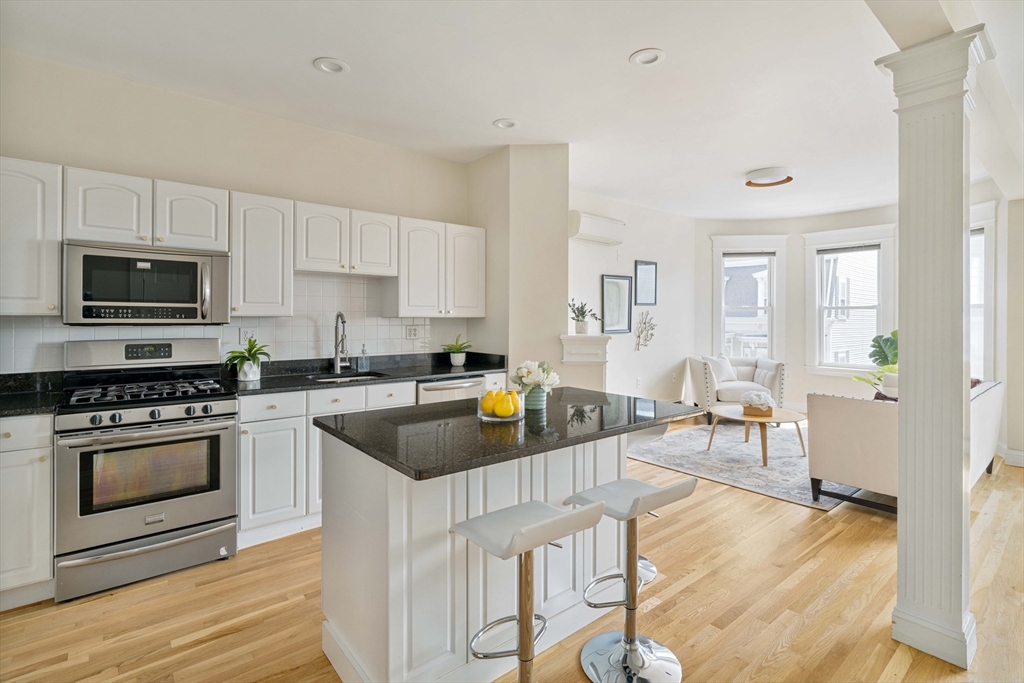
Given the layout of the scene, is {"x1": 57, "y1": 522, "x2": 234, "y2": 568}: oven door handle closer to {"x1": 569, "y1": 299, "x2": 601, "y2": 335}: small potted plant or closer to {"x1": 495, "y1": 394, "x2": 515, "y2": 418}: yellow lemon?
{"x1": 495, "y1": 394, "x2": 515, "y2": 418}: yellow lemon

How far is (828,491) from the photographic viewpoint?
3.76m

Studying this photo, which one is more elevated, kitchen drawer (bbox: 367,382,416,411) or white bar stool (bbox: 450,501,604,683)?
kitchen drawer (bbox: 367,382,416,411)

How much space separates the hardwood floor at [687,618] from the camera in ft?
6.40

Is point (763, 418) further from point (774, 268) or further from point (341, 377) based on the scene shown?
point (341, 377)

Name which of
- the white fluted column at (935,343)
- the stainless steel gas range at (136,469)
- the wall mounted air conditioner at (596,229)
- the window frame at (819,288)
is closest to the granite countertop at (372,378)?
the stainless steel gas range at (136,469)

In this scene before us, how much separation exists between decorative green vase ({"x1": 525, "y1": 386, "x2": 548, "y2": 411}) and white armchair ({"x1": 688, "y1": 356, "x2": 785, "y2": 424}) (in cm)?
422

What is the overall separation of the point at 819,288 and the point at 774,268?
0.62 metres

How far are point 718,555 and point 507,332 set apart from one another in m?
2.15

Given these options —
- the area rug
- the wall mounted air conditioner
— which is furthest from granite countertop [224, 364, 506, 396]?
the wall mounted air conditioner

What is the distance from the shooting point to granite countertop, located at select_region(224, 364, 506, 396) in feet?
9.95

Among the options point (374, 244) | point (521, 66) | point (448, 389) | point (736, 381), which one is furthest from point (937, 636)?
point (736, 381)

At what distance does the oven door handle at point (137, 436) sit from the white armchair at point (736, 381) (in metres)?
4.97

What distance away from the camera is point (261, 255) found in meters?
3.23

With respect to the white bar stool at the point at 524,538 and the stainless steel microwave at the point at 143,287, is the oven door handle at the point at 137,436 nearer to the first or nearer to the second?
the stainless steel microwave at the point at 143,287
